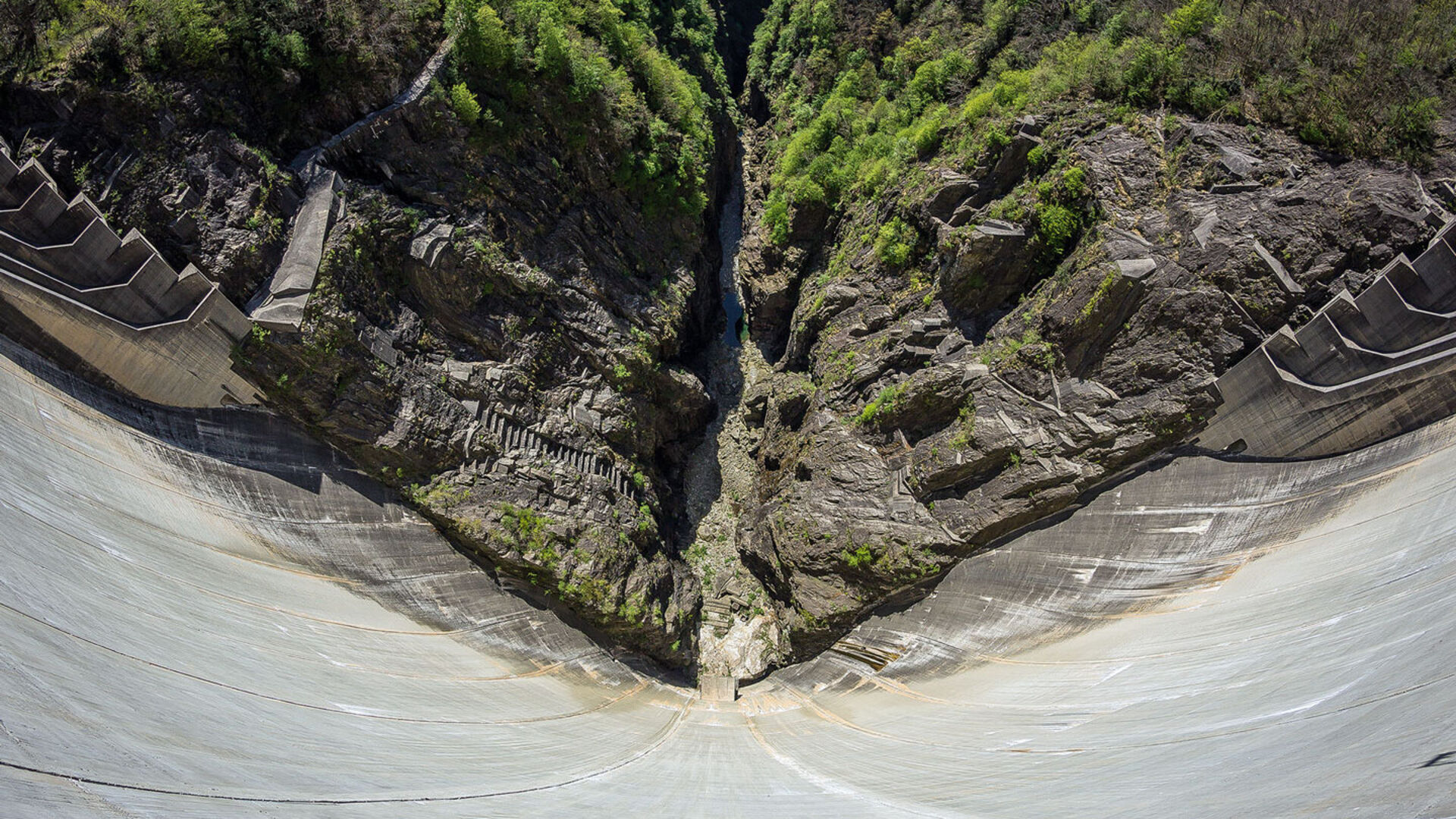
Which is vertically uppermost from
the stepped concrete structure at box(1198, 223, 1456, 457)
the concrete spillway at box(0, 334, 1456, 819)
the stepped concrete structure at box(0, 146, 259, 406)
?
the stepped concrete structure at box(0, 146, 259, 406)

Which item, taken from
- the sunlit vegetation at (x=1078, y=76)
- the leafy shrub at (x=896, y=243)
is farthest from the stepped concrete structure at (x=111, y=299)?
the sunlit vegetation at (x=1078, y=76)

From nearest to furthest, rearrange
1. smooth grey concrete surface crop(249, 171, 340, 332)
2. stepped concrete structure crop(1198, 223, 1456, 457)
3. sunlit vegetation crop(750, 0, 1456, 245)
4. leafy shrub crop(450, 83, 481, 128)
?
stepped concrete structure crop(1198, 223, 1456, 457) → sunlit vegetation crop(750, 0, 1456, 245) → smooth grey concrete surface crop(249, 171, 340, 332) → leafy shrub crop(450, 83, 481, 128)

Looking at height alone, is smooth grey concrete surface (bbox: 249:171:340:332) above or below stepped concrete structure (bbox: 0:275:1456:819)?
above

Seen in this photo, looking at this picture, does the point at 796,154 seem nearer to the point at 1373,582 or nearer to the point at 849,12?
the point at 849,12

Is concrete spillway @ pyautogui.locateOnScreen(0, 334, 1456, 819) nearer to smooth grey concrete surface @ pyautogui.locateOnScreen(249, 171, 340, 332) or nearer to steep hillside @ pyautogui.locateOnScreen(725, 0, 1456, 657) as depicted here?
steep hillside @ pyautogui.locateOnScreen(725, 0, 1456, 657)

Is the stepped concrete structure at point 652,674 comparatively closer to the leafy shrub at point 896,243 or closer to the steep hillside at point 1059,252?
the steep hillside at point 1059,252

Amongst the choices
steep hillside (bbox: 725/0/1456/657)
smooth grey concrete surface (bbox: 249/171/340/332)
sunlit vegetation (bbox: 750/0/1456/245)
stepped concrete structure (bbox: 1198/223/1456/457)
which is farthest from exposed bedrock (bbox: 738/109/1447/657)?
smooth grey concrete surface (bbox: 249/171/340/332)

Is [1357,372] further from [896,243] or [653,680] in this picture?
[653,680]
